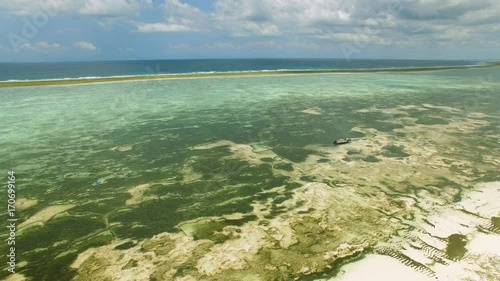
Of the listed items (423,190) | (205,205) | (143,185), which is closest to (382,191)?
(423,190)

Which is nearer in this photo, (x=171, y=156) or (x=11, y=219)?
(x=11, y=219)

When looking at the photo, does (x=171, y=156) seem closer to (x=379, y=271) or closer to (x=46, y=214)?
(x=46, y=214)

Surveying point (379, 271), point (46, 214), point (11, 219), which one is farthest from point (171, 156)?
point (379, 271)

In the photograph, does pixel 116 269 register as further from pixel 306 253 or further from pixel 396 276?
pixel 396 276

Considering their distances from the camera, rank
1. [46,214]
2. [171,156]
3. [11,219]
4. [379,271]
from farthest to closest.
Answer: [171,156] < [46,214] < [11,219] < [379,271]

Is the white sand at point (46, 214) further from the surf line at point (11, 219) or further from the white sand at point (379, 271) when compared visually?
the white sand at point (379, 271)

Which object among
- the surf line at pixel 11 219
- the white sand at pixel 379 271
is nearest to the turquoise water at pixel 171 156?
the surf line at pixel 11 219

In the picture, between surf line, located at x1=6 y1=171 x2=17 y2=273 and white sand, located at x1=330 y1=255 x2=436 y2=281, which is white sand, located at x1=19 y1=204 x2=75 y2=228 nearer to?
surf line, located at x1=6 y1=171 x2=17 y2=273
